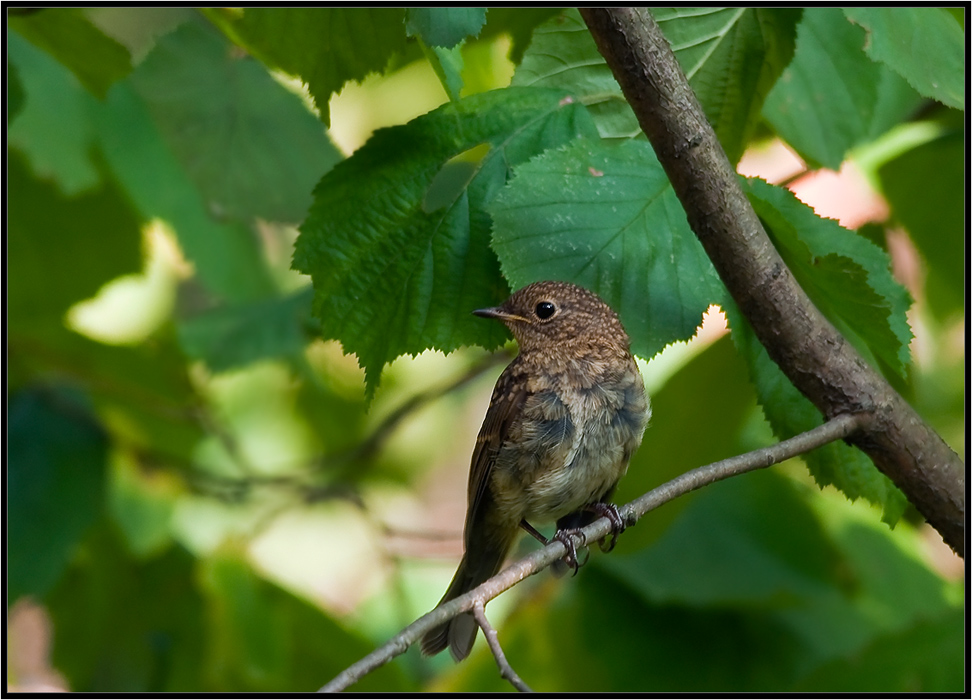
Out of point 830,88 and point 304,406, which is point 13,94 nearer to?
point 304,406

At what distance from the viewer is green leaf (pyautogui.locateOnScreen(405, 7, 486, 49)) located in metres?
2.21

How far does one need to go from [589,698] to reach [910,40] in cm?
289

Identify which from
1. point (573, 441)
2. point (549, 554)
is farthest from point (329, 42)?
point (549, 554)

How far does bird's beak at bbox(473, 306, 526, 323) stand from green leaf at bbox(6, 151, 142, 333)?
7.54ft

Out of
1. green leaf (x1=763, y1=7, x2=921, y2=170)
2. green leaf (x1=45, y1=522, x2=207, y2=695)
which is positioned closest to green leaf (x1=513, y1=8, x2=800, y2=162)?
green leaf (x1=763, y1=7, x2=921, y2=170)

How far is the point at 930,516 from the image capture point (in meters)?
2.38

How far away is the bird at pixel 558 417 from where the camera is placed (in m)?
3.08

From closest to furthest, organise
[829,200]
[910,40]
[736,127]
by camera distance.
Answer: [910,40] → [736,127] → [829,200]

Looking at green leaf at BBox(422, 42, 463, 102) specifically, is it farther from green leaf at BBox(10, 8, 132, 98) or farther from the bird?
green leaf at BBox(10, 8, 132, 98)

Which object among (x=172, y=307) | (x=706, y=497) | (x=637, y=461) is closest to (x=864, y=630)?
(x=706, y=497)

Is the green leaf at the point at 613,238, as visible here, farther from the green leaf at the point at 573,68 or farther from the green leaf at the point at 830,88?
the green leaf at the point at 830,88

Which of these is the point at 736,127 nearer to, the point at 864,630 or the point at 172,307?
the point at 864,630

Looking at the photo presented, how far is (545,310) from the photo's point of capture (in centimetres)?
328

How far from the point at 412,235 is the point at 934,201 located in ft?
8.44
